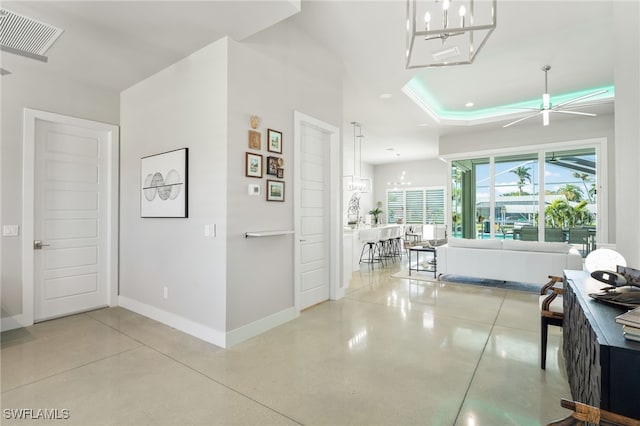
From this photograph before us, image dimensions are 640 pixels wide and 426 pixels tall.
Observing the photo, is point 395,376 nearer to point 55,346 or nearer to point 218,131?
point 218,131

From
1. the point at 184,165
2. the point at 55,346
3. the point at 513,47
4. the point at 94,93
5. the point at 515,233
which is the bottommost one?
the point at 55,346

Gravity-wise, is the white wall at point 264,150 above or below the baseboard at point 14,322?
above

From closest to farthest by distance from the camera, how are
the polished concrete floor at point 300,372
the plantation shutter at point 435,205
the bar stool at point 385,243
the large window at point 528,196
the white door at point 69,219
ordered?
the polished concrete floor at point 300,372, the white door at point 69,219, the large window at point 528,196, the bar stool at point 385,243, the plantation shutter at point 435,205

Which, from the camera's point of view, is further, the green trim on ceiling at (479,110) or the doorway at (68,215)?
the green trim on ceiling at (479,110)

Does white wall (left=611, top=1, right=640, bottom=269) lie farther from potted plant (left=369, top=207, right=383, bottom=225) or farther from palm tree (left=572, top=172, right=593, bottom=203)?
potted plant (left=369, top=207, right=383, bottom=225)

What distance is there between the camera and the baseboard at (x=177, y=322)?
299cm

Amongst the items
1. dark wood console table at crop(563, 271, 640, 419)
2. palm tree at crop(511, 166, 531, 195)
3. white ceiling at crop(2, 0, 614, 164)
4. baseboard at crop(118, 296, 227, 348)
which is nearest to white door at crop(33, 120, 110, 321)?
baseboard at crop(118, 296, 227, 348)

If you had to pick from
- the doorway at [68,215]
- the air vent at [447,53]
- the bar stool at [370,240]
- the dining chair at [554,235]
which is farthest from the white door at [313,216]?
Result: the dining chair at [554,235]

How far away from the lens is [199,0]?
2.45 m

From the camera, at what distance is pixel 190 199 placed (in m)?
3.28

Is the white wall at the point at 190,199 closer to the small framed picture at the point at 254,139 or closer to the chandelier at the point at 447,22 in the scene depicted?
the small framed picture at the point at 254,139

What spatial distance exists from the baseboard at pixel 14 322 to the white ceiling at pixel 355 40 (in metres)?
2.57

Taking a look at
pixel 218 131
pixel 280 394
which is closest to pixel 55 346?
pixel 280 394

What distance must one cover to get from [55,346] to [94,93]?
3.05 m
